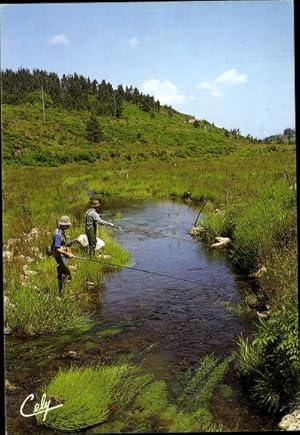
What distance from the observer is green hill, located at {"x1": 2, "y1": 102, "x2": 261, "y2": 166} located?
2498 centimetres

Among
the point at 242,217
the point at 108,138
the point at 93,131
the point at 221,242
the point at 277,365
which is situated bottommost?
the point at 277,365

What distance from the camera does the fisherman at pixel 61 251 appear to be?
7234mm

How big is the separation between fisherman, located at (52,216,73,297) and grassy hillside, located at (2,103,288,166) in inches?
387

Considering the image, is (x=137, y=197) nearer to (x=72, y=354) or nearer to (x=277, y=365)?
(x=72, y=354)

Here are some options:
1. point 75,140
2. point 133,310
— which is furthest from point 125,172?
point 133,310

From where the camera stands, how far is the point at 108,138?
36.5 m

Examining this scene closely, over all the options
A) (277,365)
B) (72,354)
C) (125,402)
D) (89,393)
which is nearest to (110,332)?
(72,354)

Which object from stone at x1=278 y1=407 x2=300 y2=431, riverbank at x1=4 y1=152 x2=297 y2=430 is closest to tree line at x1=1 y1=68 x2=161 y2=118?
riverbank at x1=4 y1=152 x2=297 y2=430

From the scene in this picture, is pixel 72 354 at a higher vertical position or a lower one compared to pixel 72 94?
lower

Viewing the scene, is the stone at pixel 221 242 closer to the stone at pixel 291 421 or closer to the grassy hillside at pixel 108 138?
the stone at pixel 291 421

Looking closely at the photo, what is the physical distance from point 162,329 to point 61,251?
1.77 m

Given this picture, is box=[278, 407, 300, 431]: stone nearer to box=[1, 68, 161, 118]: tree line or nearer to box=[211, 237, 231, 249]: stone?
box=[211, 237, 231, 249]: stone

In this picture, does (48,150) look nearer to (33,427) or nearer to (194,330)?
(194,330)

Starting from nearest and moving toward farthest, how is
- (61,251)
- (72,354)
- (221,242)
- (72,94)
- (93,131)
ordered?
(72,354), (61,251), (221,242), (93,131), (72,94)
